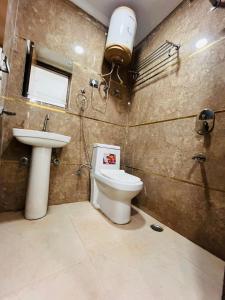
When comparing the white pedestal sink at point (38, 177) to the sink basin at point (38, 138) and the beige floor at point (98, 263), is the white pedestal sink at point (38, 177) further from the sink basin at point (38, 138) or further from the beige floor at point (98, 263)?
the beige floor at point (98, 263)

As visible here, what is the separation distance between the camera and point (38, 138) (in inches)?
47.7

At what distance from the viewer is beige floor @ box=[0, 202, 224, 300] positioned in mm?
734

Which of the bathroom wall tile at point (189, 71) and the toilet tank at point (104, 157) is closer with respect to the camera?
the bathroom wall tile at point (189, 71)

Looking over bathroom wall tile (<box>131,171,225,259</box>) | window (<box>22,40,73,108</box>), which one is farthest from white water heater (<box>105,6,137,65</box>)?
bathroom wall tile (<box>131,171,225,259</box>)

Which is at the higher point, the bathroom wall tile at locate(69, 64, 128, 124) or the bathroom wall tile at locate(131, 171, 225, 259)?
the bathroom wall tile at locate(69, 64, 128, 124)

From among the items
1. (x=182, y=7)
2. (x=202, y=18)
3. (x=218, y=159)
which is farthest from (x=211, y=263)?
(x=182, y=7)

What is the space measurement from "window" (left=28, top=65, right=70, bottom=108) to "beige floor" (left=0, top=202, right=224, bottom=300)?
46.7 inches

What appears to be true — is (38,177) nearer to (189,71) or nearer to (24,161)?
(24,161)

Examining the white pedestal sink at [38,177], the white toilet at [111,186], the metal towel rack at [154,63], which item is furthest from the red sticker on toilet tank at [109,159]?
the metal towel rack at [154,63]

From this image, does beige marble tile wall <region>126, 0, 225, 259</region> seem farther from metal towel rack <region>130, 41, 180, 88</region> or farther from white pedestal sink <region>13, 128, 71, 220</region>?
white pedestal sink <region>13, 128, 71, 220</region>

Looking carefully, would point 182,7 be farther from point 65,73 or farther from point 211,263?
point 211,263

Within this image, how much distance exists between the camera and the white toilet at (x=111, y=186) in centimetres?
131

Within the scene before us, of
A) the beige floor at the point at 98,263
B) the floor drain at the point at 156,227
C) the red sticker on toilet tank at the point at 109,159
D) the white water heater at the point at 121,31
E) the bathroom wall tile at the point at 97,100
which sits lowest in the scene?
the beige floor at the point at 98,263

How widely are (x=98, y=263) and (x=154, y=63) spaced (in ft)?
6.65
